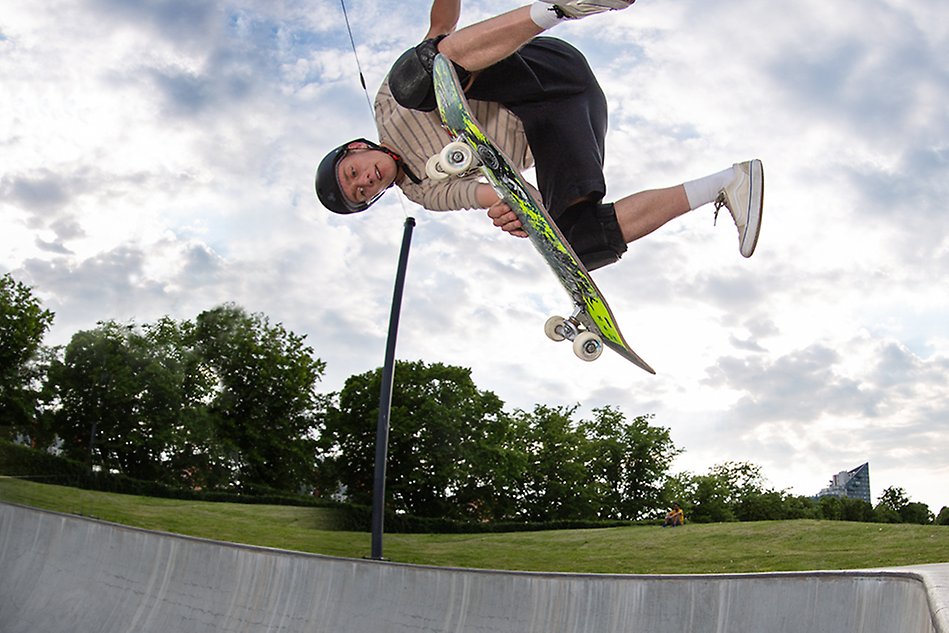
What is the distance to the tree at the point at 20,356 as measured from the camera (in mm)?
11219

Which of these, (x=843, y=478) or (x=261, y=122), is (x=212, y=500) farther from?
(x=843, y=478)

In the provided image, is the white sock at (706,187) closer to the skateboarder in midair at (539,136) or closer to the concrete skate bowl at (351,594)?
the skateboarder in midair at (539,136)

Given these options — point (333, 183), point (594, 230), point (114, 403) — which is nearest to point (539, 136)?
point (594, 230)

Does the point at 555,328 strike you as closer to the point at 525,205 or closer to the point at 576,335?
the point at 576,335

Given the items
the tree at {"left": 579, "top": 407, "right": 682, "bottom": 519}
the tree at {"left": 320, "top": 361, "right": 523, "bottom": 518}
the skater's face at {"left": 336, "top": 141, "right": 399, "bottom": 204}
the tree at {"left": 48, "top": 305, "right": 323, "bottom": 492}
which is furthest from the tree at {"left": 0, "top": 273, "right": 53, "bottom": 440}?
the tree at {"left": 579, "top": 407, "right": 682, "bottom": 519}

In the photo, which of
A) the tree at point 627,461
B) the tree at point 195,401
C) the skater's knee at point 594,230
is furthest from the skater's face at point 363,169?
the tree at point 627,461

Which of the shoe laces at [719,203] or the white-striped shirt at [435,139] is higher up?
the white-striped shirt at [435,139]

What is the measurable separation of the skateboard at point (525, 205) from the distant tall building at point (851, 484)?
43.9ft

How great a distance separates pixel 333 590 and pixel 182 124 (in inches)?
335

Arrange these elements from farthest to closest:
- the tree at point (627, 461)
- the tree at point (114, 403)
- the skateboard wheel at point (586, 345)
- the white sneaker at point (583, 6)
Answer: the tree at point (627, 461)
the tree at point (114, 403)
the skateboard wheel at point (586, 345)
the white sneaker at point (583, 6)

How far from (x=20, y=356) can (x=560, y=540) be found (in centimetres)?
902

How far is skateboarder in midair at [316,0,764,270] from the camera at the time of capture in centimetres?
473

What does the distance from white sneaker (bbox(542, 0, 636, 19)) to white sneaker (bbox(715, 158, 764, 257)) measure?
1.55 m

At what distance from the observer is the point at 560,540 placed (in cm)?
1323
